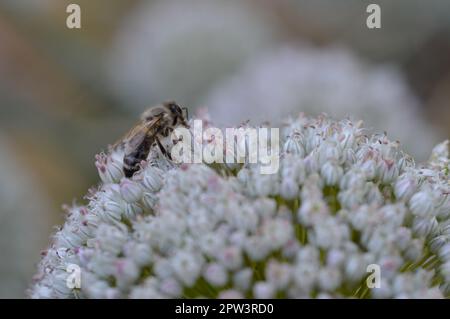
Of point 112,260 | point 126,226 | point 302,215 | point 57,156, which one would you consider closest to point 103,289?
point 112,260

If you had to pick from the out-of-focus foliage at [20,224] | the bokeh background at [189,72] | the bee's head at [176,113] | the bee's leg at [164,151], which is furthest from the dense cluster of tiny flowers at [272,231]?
the bokeh background at [189,72]

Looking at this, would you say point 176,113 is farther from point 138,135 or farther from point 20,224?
point 20,224

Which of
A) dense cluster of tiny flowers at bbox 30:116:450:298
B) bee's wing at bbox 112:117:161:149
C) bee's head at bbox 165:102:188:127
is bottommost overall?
dense cluster of tiny flowers at bbox 30:116:450:298

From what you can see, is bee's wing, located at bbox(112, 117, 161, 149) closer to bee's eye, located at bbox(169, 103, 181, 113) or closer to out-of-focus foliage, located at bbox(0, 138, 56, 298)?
bee's eye, located at bbox(169, 103, 181, 113)

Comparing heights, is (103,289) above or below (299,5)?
below

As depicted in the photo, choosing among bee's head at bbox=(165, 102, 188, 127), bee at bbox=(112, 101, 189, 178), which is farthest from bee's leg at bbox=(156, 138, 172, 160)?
bee's head at bbox=(165, 102, 188, 127)

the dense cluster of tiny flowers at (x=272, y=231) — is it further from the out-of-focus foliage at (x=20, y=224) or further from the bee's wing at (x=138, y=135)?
the out-of-focus foliage at (x=20, y=224)

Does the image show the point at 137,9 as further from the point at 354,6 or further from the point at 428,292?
the point at 428,292
